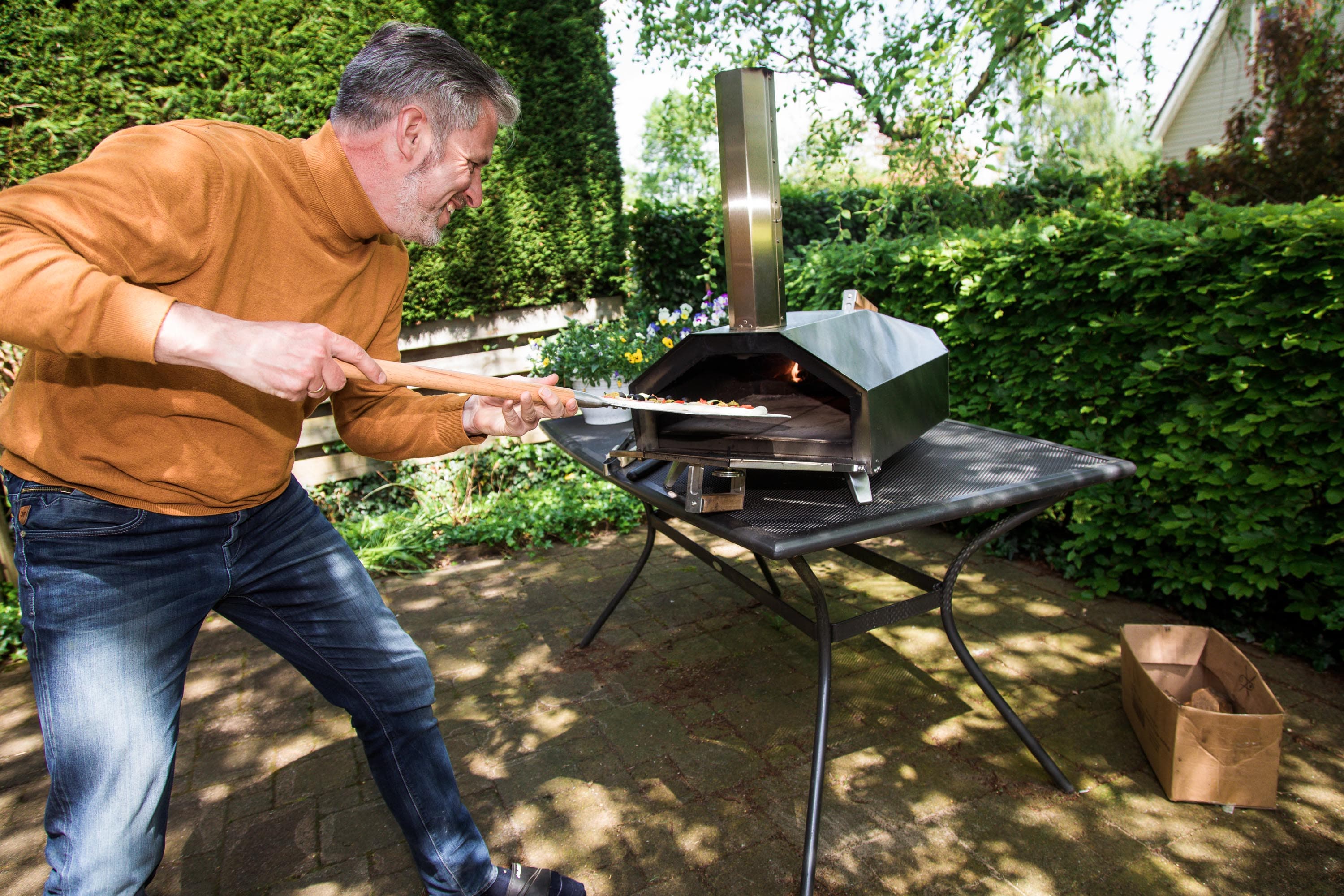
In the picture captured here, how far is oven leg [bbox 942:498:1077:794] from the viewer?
2.30m

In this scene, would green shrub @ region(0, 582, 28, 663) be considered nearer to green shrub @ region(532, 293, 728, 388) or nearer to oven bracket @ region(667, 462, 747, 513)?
green shrub @ region(532, 293, 728, 388)

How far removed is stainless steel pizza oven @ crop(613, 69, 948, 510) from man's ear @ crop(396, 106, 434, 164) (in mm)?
954

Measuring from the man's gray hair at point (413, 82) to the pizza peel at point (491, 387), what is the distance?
A: 49 centimetres

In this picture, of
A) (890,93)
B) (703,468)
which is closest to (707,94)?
(890,93)

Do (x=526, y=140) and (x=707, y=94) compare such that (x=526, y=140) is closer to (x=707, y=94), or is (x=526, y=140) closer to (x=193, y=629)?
(x=707, y=94)

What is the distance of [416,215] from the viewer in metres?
1.72

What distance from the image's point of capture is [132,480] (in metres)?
1.45

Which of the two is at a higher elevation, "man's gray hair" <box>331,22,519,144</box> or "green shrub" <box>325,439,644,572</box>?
"man's gray hair" <box>331,22,519,144</box>

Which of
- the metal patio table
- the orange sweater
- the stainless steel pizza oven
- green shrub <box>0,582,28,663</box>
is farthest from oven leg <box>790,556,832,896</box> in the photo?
green shrub <box>0,582,28,663</box>

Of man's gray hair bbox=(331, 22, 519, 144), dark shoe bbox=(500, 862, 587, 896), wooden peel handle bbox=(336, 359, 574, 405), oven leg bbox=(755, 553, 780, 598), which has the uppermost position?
man's gray hair bbox=(331, 22, 519, 144)

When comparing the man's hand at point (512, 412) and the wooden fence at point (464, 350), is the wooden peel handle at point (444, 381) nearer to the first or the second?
the man's hand at point (512, 412)

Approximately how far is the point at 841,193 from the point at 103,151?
7577mm

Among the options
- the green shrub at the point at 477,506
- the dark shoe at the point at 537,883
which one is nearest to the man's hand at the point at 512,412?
→ the dark shoe at the point at 537,883

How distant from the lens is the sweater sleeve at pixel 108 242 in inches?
44.9
